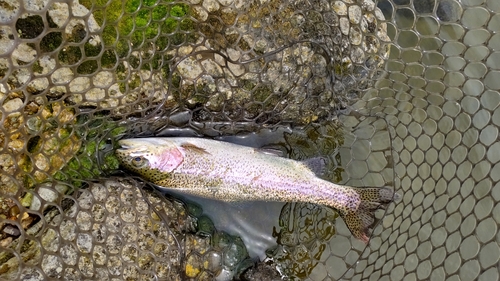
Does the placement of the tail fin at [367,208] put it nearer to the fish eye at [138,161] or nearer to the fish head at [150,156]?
the fish head at [150,156]

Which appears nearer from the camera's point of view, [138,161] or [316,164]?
[138,161]

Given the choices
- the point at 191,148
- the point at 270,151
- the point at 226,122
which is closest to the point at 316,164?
the point at 270,151

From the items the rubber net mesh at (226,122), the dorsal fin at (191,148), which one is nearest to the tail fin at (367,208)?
the rubber net mesh at (226,122)

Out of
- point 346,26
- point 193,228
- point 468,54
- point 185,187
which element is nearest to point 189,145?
point 185,187

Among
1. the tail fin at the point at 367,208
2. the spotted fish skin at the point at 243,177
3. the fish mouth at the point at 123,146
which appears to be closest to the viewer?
the fish mouth at the point at 123,146

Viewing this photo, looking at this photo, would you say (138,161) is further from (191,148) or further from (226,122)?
(226,122)

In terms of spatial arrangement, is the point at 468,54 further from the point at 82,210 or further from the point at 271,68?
the point at 82,210
